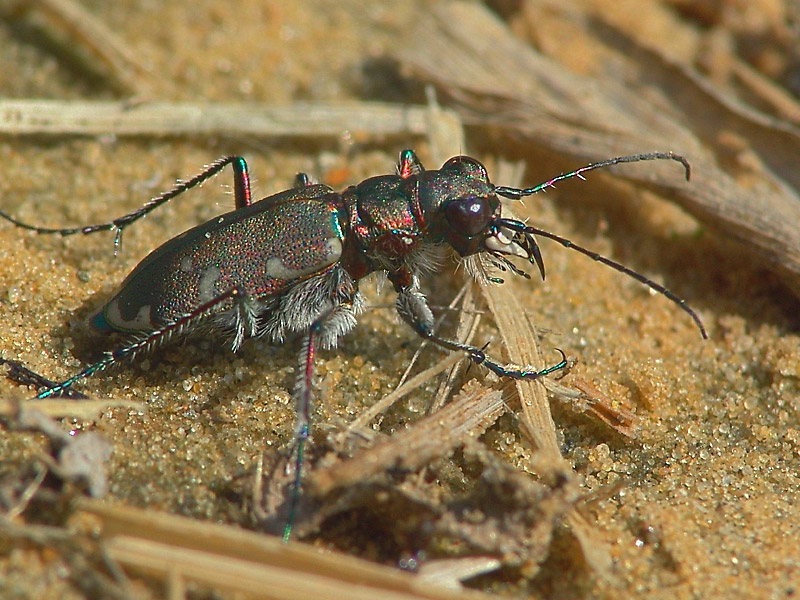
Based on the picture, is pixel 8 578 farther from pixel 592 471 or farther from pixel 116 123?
pixel 116 123

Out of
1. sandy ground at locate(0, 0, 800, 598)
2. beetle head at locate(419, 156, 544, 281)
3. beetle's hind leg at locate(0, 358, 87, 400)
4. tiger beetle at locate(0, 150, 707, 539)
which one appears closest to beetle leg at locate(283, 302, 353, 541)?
tiger beetle at locate(0, 150, 707, 539)

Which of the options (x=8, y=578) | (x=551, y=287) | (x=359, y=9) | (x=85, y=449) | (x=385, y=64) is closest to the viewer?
(x=8, y=578)

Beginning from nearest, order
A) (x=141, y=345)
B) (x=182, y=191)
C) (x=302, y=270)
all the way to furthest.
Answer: (x=141, y=345) < (x=302, y=270) < (x=182, y=191)

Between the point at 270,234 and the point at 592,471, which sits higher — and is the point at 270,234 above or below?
above

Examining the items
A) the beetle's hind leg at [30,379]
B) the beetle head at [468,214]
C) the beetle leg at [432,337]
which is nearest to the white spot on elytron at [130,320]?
the beetle's hind leg at [30,379]

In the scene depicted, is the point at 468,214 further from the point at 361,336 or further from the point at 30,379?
the point at 30,379

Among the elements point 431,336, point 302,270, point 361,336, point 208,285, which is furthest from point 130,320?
point 431,336

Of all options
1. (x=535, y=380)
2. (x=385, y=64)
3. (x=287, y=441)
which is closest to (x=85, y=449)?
(x=287, y=441)
